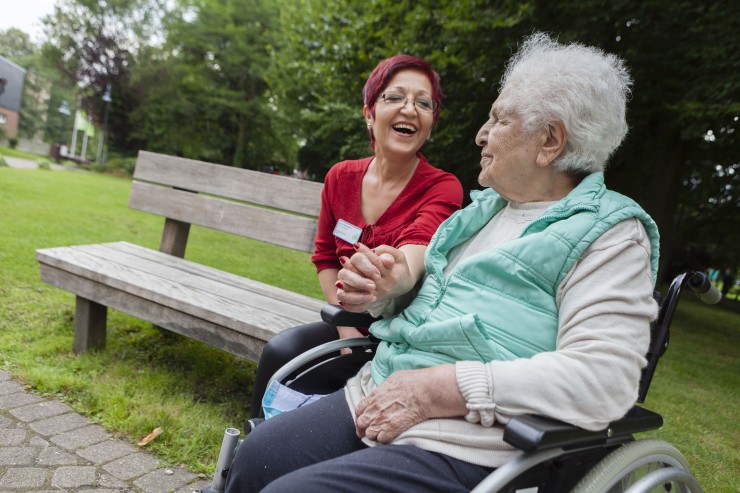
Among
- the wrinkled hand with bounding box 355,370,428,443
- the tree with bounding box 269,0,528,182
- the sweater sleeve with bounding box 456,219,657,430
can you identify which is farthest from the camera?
the tree with bounding box 269,0,528,182

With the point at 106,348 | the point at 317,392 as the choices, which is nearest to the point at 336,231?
the point at 317,392

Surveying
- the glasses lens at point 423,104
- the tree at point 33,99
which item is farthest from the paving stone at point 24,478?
the tree at point 33,99

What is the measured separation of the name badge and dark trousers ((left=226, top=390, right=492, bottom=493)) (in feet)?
2.62

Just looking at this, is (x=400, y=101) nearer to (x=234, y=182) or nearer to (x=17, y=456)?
(x=234, y=182)

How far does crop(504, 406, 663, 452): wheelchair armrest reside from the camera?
3.80ft

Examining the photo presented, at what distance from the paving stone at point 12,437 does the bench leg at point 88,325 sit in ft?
2.92

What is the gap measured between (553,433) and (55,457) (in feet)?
7.25

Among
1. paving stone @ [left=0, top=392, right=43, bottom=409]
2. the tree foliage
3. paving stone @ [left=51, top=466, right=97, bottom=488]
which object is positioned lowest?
paving stone @ [left=0, top=392, right=43, bottom=409]

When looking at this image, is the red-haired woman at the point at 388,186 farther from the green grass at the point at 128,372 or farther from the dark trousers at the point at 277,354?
the green grass at the point at 128,372

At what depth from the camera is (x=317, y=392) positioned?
6.89 feet

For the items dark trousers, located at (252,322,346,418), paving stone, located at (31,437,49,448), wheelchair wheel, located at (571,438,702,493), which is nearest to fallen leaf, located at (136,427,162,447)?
A: paving stone, located at (31,437,49,448)

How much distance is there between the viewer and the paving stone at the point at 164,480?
7.84 feet

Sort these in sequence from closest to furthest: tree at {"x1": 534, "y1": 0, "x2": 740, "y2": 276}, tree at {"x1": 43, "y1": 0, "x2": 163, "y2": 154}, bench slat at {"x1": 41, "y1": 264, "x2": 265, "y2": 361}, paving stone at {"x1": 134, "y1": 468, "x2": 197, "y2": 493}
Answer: paving stone at {"x1": 134, "y1": 468, "x2": 197, "y2": 493} < bench slat at {"x1": 41, "y1": 264, "x2": 265, "y2": 361} < tree at {"x1": 534, "y1": 0, "x2": 740, "y2": 276} < tree at {"x1": 43, "y1": 0, "x2": 163, "y2": 154}

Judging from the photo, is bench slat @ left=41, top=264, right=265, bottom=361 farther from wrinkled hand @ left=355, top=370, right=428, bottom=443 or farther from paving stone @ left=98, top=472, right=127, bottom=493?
wrinkled hand @ left=355, top=370, right=428, bottom=443
